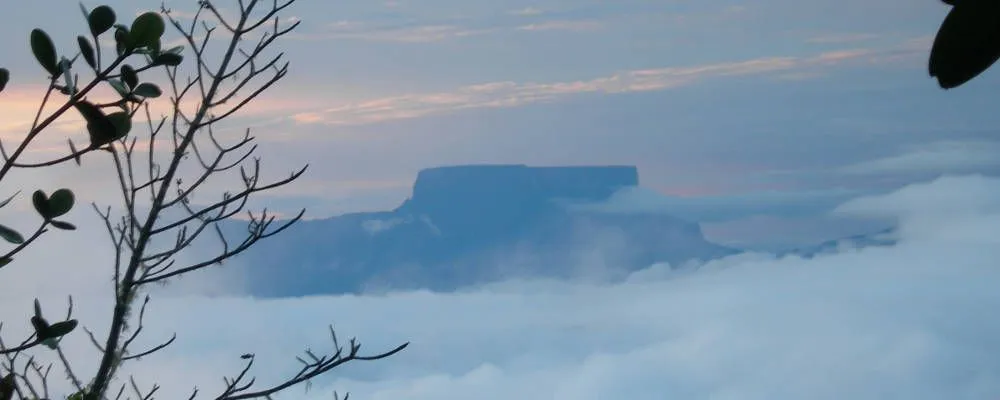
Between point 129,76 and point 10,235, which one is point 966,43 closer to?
point 10,235

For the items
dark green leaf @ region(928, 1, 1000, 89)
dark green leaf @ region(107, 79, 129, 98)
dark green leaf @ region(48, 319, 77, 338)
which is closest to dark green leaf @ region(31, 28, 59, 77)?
dark green leaf @ region(107, 79, 129, 98)

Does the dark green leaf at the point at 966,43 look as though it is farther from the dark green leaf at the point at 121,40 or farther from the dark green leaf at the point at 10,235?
the dark green leaf at the point at 10,235

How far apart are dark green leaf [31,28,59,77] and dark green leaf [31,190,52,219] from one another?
0.27 m

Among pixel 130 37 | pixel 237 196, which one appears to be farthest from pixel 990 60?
pixel 237 196

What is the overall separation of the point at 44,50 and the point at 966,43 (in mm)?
1664

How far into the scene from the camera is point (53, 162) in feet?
5.98

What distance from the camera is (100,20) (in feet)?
6.33

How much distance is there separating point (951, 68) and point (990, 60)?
0.03m

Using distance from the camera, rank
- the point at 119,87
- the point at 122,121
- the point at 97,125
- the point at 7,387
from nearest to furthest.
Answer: the point at 97,125 < the point at 122,121 < the point at 7,387 < the point at 119,87

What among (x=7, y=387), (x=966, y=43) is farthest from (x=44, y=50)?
(x=966, y=43)

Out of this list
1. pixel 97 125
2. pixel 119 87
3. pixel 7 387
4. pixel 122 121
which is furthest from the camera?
pixel 119 87

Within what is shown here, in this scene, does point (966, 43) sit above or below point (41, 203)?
above

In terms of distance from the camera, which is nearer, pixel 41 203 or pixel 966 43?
pixel 966 43

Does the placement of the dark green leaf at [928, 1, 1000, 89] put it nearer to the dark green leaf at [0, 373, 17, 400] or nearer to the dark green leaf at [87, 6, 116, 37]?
the dark green leaf at [87, 6, 116, 37]
